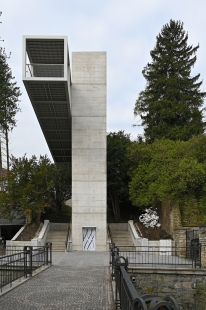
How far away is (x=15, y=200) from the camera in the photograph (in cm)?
2697

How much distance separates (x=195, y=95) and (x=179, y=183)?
19.1 meters

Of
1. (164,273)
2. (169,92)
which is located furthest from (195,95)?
(164,273)

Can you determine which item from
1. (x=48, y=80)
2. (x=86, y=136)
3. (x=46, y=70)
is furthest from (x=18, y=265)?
(x=86, y=136)

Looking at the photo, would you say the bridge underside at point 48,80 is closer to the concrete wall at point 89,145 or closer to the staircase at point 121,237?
the concrete wall at point 89,145

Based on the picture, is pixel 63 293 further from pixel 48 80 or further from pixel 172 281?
pixel 48 80

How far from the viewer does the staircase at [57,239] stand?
25.5 metres

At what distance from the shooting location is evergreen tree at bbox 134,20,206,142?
37312 millimetres

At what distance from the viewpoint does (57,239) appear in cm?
Answer: 2730

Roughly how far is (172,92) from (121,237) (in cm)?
1636

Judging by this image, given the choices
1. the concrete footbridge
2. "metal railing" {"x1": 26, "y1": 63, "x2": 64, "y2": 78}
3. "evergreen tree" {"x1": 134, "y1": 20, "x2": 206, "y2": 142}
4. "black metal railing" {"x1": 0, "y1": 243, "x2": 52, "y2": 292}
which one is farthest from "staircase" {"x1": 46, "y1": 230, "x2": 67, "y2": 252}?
"evergreen tree" {"x1": 134, "y1": 20, "x2": 206, "y2": 142}

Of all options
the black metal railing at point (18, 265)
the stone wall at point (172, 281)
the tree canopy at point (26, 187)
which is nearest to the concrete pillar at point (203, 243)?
the stone wall at point (172, 281)

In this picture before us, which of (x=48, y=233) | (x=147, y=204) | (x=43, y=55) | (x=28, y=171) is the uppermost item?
(x=43, y=55)

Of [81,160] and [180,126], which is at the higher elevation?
[180,126]

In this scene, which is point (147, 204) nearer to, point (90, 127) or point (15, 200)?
→ point (90, 127)
